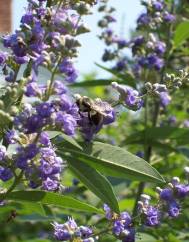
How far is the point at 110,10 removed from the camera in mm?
5164

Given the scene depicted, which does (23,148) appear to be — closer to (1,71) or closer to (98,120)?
(98,120)

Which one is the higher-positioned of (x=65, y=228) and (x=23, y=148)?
(x=23, y=148)

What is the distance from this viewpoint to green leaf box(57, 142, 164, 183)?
2.14 metres

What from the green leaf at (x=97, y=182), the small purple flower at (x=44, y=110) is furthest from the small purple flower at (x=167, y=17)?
the small purple flower at (x=44, y=110)

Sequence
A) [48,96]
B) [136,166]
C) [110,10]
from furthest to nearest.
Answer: [110,10] < [136,166] < [48,96]

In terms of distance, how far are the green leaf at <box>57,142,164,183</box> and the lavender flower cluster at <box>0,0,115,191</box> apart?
0.13m

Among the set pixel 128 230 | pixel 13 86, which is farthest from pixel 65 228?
pixel 13 86

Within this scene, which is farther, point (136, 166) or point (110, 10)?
point (110, 10)

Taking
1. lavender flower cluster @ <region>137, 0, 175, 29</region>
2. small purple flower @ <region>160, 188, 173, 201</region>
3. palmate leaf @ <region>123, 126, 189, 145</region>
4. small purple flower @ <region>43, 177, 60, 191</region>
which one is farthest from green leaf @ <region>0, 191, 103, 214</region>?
lavender flower cluster @ <region>137, 0, 175, 29</region>

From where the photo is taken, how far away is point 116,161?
2174 millimetres

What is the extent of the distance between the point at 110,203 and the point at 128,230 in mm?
225

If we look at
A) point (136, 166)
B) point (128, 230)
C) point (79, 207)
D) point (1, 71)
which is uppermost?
point (1, 71)

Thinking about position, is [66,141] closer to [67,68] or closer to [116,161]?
[116,161]

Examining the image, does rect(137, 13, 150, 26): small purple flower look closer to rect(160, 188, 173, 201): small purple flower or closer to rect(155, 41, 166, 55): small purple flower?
rect(155, 41, 166, 55): small purple flower
